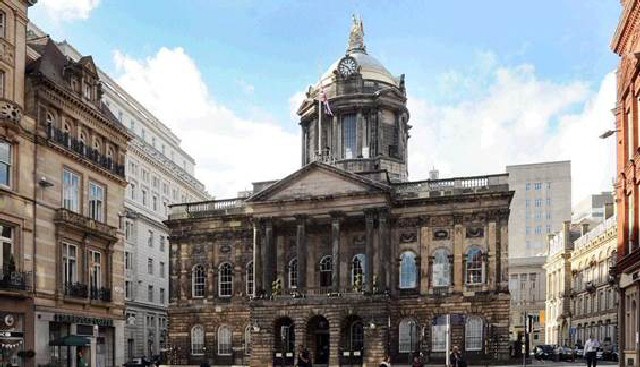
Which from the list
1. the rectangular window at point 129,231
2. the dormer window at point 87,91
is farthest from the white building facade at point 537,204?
the dormer window at point 87,91

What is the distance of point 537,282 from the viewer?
113500 mm

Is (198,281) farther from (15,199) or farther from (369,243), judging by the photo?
(15,199)

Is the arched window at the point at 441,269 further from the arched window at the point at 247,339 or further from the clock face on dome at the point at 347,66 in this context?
the clock face on dome at the point at 347,66

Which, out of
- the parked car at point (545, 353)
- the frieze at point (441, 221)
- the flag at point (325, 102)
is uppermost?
the flag at point (325, 102)

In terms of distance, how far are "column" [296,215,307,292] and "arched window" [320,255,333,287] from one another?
2.02 m

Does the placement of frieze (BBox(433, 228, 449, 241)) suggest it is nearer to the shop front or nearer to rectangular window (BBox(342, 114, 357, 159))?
rectangular window (BBox(342, 114, 357, 159))

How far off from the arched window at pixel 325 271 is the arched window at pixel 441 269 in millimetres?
8690

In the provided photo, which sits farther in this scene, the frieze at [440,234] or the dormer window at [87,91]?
the frieze at [440,234]

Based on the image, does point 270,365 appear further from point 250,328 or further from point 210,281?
point 210,281

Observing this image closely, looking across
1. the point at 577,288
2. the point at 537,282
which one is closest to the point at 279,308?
the point at 577,288

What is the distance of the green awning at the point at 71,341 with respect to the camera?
1467 inches

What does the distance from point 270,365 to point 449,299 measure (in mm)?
14960

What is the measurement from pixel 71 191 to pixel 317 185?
89.5ft

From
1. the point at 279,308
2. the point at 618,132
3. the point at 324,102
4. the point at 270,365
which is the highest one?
the point at 324,102
